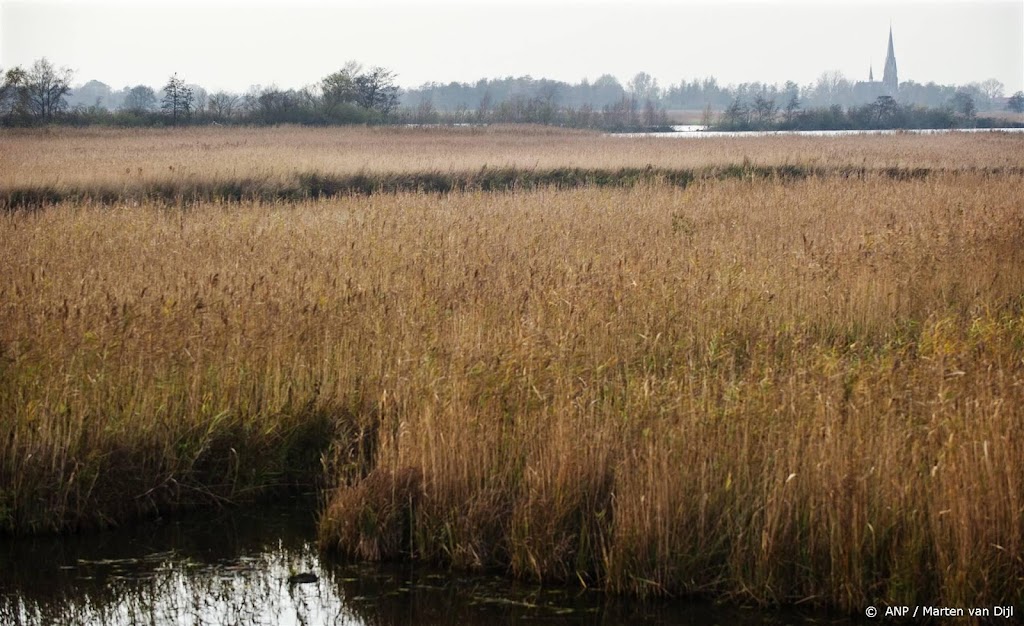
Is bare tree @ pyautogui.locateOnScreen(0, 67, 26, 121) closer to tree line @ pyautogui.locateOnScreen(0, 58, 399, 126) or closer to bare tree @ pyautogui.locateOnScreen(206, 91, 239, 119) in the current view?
tree line @ pyautogui.locateOnScreen(0, 58, 399, 126)

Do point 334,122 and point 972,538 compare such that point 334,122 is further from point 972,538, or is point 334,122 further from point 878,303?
point 972,538

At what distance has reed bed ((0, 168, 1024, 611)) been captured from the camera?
4.96 m

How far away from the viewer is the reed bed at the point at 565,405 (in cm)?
496

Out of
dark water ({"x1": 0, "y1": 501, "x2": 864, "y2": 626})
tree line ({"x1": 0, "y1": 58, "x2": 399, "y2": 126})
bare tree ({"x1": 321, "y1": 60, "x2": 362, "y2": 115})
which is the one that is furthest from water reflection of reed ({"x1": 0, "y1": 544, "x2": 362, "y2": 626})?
Result: bare tree ({"x1": 321, "y1": 60, "x2": 362, "y2": 115})

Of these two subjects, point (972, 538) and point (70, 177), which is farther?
point (70, 177)

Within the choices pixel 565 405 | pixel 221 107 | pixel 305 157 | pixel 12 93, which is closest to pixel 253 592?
pixel 565 405

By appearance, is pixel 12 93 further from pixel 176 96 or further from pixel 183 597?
pixel 183 597

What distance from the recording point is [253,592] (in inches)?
205

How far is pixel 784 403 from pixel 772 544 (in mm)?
1016

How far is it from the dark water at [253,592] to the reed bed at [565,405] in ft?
0.49

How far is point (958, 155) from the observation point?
31.0m

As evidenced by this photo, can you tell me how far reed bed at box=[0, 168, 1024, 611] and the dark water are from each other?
150 mm

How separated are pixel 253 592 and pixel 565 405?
2.19 metres

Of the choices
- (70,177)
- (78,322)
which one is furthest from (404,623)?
(70,177)
